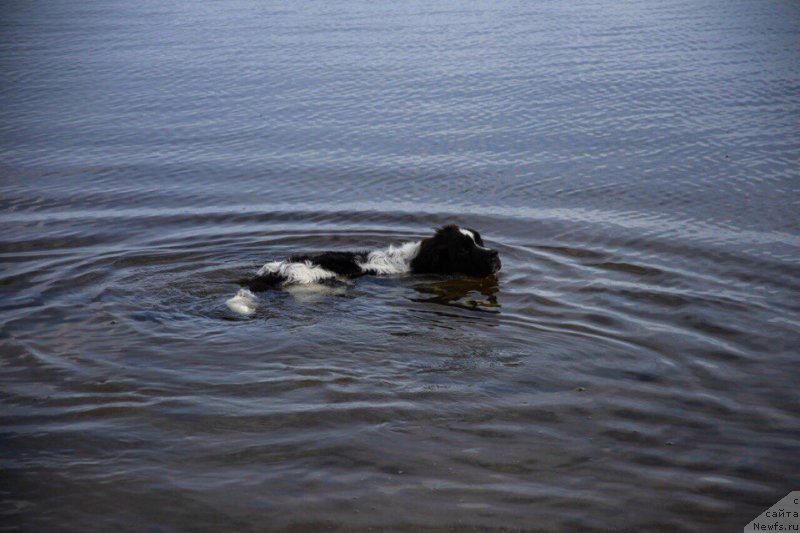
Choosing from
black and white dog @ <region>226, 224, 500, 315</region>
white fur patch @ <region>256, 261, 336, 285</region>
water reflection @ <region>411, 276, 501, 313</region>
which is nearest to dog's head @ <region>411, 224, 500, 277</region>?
black and white dog @ <region>226, 224, 500, 315</region>

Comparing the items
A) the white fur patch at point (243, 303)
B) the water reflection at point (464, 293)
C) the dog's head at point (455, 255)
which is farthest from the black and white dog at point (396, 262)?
the white fur patch at point (243, 303)

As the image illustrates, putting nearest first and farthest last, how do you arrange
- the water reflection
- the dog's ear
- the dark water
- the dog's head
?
the dark water → the water reflection → the dog's head → the dog's ear

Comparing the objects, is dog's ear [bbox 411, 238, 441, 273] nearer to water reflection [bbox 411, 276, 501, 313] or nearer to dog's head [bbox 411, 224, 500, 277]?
dog's head [bbox 411, 224, 500, 277]

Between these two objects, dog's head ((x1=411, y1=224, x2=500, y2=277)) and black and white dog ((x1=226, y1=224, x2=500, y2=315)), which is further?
dog's head ((x1=411, y1=224, x2=500, y2=277))

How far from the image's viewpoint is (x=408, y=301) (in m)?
7.16

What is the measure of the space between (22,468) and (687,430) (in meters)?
3.73

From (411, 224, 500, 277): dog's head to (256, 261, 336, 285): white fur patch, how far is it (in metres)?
1.05

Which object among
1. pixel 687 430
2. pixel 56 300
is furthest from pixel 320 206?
pixel 687 430

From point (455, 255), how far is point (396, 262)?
1.88ft

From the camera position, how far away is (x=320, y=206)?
10.2m

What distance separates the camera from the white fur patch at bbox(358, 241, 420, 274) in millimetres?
7773

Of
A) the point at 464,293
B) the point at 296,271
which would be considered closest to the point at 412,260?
the point at 464,293

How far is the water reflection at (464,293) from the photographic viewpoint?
281 inches

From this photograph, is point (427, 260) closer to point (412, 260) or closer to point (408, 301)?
point (412, 260)
